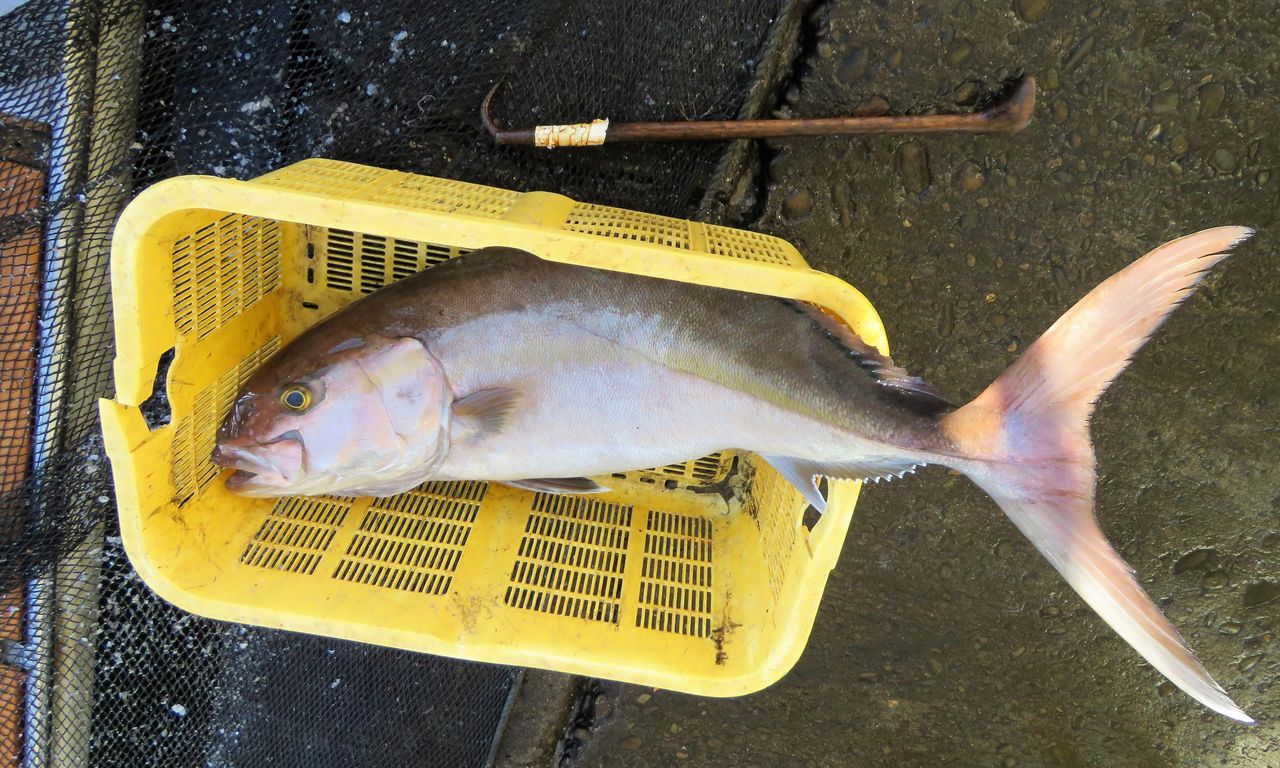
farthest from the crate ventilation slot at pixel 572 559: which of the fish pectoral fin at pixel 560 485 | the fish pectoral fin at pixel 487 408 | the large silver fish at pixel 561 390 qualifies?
the fish pectoral fin at pixel 487 408

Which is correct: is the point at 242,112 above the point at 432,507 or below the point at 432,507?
above

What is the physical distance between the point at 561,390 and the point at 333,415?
2.10ft

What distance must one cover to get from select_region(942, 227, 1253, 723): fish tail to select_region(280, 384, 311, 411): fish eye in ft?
5.62

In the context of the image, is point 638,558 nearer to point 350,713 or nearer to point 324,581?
point 324,581

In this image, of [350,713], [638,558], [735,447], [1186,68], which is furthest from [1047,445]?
[350,713]

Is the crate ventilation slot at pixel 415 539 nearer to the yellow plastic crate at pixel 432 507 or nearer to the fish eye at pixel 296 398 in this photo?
the yellow plastic crate at pixel 432 507

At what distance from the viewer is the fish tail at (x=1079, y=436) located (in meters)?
1.58

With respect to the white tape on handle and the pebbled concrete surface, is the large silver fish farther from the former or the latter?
the pebbled concrete surface

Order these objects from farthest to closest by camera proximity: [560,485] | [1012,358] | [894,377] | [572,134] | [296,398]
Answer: [1012,358] < [560,485] < [572,134] < [296,398] < [894,377]

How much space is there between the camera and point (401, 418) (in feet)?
6.77

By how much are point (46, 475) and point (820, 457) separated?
265 centimetres

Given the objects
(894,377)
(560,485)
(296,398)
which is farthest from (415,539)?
(894,377)

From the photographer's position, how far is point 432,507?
2.49m

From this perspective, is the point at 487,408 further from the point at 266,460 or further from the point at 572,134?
the point at 572,134
